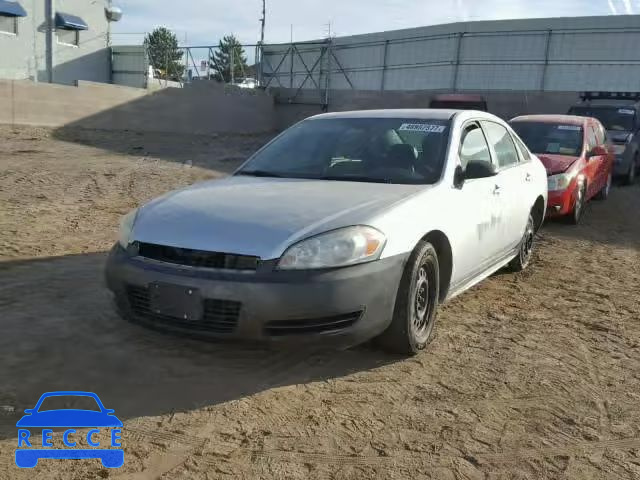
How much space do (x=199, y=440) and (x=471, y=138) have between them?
3.14 m

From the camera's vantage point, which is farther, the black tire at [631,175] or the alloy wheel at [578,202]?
the black tire at [631,175]

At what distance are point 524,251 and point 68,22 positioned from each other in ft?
72.4

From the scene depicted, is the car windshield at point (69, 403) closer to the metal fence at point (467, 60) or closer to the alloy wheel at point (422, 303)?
the alloy wheel at point (422, 303)

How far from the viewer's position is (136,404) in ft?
10.4

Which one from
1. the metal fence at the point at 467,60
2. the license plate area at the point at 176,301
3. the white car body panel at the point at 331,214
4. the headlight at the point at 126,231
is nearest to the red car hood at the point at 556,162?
the white car body panel at the point at 331,214

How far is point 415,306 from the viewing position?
382cm

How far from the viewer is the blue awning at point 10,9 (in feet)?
66.2

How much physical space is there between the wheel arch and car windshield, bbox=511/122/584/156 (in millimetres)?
5652

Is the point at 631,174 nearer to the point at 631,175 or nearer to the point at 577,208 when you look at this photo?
the point at 631,175

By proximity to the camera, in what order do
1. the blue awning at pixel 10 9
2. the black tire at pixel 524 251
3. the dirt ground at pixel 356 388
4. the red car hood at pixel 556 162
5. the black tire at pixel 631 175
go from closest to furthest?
the dirt ground at pixel 356 388, the black tire at pixel 524 251, the red car hood at pixel 556 162, the black tire at pixel 631 175, the blue awning at pixel 10 9

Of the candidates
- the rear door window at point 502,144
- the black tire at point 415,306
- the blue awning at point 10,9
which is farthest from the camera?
the blue awning at point 10,9

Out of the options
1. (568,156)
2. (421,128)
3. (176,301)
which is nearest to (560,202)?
(568,156)

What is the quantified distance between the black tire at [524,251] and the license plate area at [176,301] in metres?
3.63

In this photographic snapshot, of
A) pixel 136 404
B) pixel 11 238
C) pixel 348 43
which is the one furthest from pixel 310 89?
pixel 136 404
